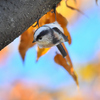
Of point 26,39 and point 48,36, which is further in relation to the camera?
point 26,39

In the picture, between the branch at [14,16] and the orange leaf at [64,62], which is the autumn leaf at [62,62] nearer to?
the orange leaf at [64,62]

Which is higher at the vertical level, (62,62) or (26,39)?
(26,39)

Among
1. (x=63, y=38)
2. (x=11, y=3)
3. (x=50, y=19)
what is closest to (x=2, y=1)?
(x=11, y=3)

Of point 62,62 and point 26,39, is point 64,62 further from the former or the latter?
point 26,39

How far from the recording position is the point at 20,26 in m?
0.26

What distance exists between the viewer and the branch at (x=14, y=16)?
0.22m

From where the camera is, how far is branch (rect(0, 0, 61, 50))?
8.7 inches

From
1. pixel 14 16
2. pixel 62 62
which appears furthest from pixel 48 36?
pixel 62 62

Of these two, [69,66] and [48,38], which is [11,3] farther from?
[69,66]

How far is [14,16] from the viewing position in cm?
23

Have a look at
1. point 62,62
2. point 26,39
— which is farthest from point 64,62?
point 26,39

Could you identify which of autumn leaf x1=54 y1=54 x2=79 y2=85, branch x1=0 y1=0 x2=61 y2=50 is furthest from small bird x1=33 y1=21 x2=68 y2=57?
autumn leaf x1=54 y1=54 x2=79 y2=85

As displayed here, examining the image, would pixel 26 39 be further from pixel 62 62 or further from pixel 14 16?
pixel 14 16

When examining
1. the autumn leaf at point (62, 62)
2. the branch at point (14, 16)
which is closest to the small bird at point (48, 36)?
the branch at point (14, 16)
